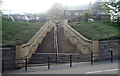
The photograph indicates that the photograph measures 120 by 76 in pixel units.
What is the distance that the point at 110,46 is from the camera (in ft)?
52.7

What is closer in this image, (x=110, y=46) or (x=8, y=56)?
(x=8, y=56)

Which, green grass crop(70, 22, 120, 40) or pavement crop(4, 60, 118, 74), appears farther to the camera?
green grass crop(70, 22, 120, 40)

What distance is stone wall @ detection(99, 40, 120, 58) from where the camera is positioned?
51.5 ft

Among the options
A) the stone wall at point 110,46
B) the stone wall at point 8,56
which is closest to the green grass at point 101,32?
the stone wall at point 110,46

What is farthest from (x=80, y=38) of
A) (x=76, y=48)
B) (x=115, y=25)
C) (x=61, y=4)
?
(x=61, y=4)

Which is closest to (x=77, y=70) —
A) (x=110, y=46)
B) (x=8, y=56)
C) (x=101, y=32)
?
(x=8, y=56)

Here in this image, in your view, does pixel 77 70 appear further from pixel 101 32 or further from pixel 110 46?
pixel 101 32

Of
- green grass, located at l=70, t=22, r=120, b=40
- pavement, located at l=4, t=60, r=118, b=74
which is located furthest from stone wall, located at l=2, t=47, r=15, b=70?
green grass, located at l=70, t=22, r=120, b=40

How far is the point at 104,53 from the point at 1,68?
29.5 feet

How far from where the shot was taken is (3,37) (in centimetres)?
1706

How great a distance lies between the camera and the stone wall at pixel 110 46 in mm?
15695

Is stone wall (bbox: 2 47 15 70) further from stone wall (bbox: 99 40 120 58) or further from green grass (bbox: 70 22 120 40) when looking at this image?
stone wall (bbox: 99 40 120 58)

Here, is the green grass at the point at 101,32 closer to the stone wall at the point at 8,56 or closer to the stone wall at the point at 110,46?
the stone wall at the point at 110,46

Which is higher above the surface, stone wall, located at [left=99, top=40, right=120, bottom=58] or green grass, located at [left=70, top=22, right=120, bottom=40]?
green grass, located at [left=70, top=22, right=120, bottom=40]
